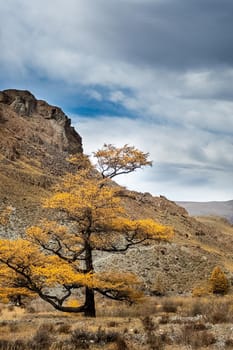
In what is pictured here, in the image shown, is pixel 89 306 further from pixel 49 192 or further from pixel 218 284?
pixel 49 192

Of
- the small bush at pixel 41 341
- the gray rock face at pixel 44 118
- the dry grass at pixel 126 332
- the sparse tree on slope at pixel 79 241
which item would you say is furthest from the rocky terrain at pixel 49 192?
the small bush at pixel 41 341

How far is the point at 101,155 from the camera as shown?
2403cm

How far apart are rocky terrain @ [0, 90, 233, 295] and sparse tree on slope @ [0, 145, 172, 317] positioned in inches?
142

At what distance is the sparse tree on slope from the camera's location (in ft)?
66.0

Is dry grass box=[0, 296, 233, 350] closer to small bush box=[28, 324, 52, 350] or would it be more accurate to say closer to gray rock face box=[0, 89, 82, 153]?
small bush box=[28, 324, 52, 350]

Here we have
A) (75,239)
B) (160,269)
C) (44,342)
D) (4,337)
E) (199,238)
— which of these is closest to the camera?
(44,342)

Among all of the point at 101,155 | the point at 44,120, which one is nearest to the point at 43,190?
the point at 101,155

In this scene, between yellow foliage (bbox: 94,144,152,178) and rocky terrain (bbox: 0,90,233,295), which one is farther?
rocky terrain (bbox: 0,90,233,295)

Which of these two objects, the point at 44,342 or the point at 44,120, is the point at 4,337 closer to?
the point at 44,342

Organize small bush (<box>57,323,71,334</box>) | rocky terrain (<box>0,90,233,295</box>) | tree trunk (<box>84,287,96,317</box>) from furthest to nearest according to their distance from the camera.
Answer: rocky terrain (<box>0,90,233,295</box>), tree trunk (<box>84,287,96,317</box>), small bush (<box>57,323,71,334</box>)

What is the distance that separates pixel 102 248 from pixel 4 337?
7.91 metres

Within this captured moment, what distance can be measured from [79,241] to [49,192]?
43042 mm

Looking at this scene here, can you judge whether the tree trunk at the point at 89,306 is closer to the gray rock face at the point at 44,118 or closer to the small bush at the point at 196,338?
the small bush at the point at 196,338

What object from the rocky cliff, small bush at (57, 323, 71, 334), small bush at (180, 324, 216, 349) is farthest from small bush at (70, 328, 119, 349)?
the rocky cliff
